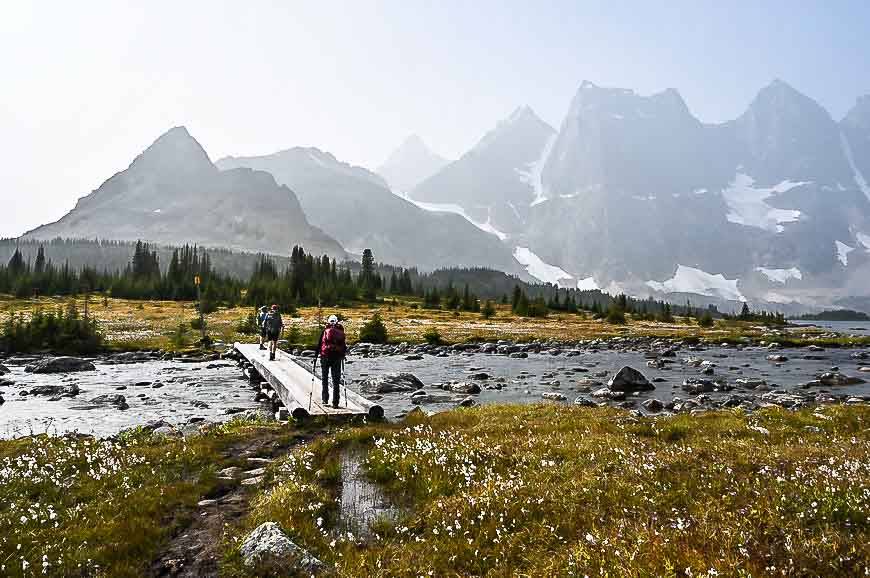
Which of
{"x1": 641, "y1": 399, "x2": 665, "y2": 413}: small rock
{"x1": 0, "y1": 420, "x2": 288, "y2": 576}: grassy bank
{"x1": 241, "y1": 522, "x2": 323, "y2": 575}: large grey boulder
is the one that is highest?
{"x1": 241, "y1": 522, "x2": 323, "y2": 575}: large grey boulder

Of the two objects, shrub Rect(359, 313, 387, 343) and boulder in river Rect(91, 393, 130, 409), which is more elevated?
shrub Rect(359, 313, 387, 343)

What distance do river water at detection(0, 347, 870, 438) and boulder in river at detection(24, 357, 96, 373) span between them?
4.54ft

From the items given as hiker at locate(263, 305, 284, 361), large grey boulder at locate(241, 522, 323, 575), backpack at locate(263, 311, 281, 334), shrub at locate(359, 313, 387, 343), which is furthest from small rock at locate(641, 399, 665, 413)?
shrub at locate(359, 313, 387, 343)

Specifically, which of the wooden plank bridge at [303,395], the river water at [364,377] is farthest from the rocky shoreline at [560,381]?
the wooden plank bridge at [303,395]

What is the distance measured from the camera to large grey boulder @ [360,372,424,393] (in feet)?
105

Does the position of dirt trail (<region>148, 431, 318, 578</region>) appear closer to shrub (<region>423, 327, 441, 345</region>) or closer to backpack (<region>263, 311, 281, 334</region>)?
backpack (<region>263, 311, 281, 334</region>)

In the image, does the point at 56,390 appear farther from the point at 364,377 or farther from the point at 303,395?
the point at 364,377

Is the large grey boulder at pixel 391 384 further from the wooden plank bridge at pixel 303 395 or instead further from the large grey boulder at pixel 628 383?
the large grey boulder at pixel 628 383

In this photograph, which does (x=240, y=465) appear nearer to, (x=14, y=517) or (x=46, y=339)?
(x=14, y=517)

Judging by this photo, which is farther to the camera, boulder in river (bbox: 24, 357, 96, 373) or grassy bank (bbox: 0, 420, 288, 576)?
boulder in river (bbox: 24, 357, 96, 373)

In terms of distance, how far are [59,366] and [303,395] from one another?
85.9 ft

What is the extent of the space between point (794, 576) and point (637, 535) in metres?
1.80

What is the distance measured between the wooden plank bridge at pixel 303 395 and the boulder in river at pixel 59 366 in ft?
47.9

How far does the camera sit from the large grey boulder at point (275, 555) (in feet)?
26.3
